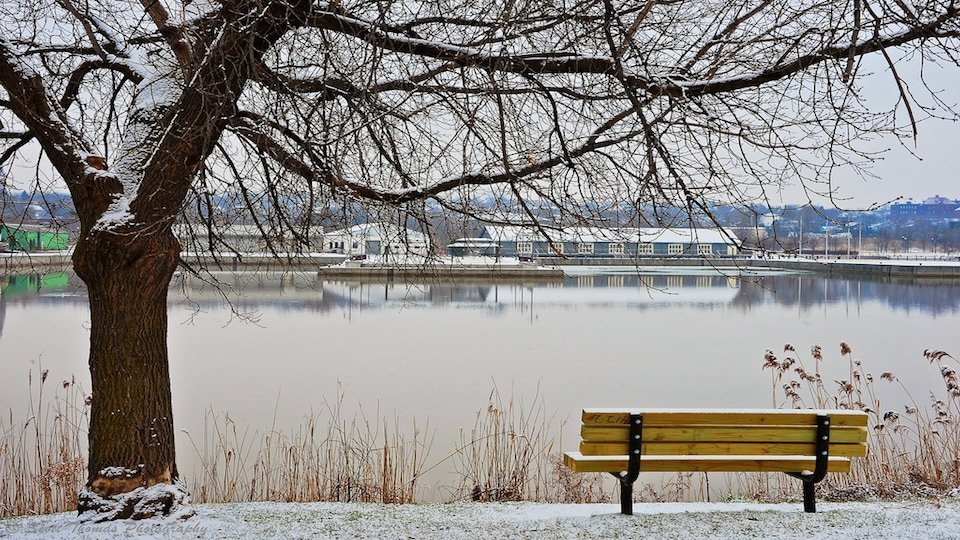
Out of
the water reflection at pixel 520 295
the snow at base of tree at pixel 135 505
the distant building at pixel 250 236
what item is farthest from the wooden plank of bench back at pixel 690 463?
the water reflection at pixel 520 295

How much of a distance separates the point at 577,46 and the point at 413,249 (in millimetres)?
2128

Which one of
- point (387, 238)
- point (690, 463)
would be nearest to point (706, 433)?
point (690, 463)

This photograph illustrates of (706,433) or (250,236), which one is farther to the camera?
(250,236)

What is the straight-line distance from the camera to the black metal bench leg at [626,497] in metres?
4.22

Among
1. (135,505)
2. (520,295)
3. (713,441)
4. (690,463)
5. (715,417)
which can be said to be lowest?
(520,295)

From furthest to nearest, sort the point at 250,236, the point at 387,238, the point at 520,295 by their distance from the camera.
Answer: the point at 520,295 → the point at 250,236 → the point at 387,238

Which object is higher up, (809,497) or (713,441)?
(713,441)

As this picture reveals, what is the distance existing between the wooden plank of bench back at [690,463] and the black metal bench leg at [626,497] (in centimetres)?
8

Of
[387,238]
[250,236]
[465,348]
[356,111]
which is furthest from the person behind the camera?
[465,348]

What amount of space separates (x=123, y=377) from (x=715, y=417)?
296 cm

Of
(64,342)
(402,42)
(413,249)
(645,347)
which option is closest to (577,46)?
(402,42)

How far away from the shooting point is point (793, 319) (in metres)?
25.1

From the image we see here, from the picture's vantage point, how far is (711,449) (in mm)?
4254

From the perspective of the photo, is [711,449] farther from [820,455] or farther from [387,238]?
[387,238]
